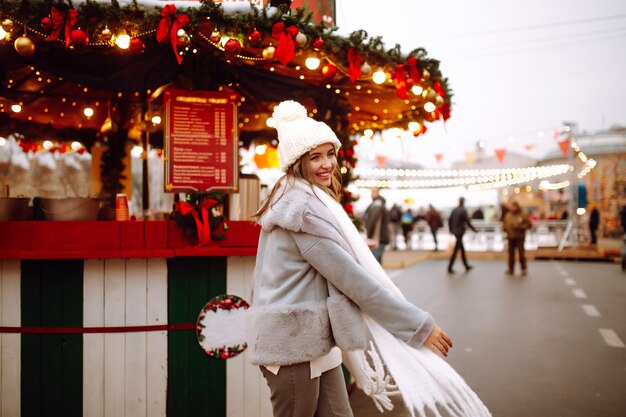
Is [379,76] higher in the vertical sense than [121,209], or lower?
higher

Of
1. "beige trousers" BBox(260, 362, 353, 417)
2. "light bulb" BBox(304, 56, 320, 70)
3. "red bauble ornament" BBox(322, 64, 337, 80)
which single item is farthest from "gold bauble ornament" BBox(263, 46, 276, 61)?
"beige trousers" BBox(260, 362, 353, 417)

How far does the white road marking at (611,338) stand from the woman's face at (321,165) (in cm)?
613

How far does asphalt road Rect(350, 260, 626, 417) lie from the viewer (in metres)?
5.28

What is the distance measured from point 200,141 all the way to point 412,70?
201 centimetres

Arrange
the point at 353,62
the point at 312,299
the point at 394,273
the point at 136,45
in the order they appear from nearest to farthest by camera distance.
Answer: the point at 312,299, the point at 136,45, the point at 353,62, the point at 394,273

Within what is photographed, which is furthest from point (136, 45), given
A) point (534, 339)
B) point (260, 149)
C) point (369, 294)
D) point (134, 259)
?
point (260, 149)

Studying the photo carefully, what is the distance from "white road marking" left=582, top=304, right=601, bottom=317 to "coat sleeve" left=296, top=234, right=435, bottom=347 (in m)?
8.01

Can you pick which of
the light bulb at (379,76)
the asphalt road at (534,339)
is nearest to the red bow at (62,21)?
the light bulb at (379,76)

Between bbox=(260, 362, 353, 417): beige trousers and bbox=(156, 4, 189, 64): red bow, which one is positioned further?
bbox=(156, 4, 189, 64): red bow

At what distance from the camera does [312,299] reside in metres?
2.49

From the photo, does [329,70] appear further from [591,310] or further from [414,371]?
[591,310]

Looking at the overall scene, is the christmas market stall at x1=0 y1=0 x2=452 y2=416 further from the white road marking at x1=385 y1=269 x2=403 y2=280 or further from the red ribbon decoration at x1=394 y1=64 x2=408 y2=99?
the white road marking at x1=385 y1=269 x2=403 y2=280

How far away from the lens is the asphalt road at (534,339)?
5.28 metres

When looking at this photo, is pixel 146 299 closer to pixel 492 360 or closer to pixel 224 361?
pixel 224 361
